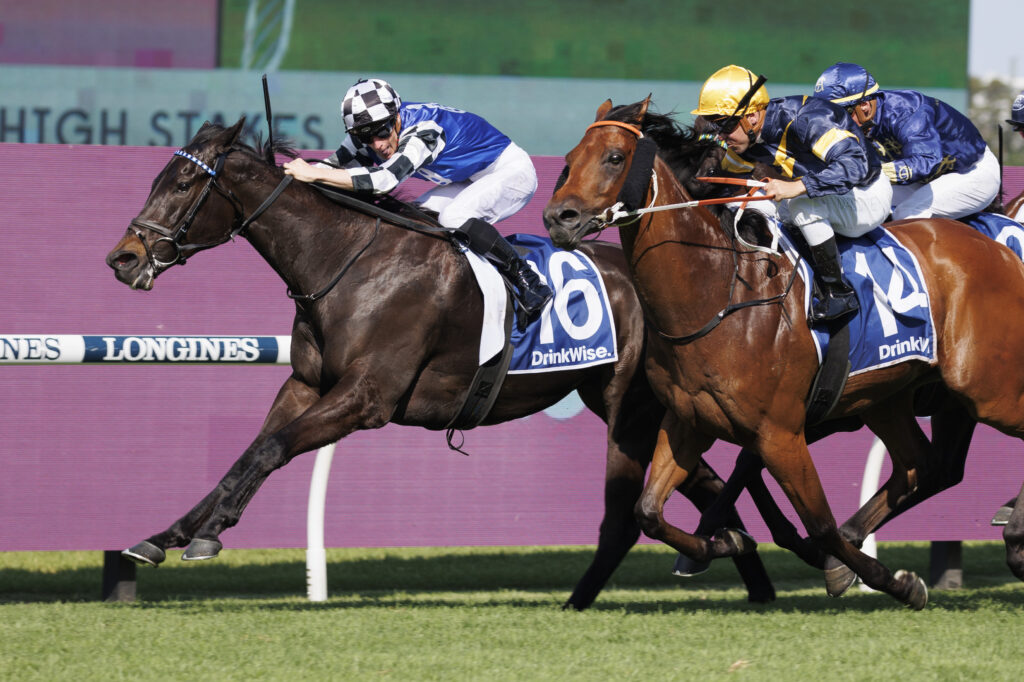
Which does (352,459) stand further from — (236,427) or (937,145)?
(937,145)

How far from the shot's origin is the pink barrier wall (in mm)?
5328

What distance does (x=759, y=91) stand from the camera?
14.6ft

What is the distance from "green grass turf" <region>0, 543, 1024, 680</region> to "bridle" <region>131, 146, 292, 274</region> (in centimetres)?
120

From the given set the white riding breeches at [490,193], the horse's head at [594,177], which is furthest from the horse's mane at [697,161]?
the white riding breeches at [490,193]

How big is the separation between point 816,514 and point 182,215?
2316 mm

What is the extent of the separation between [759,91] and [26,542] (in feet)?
10.5

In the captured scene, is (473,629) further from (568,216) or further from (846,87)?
(846,87)

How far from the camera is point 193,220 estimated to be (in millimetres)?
4645

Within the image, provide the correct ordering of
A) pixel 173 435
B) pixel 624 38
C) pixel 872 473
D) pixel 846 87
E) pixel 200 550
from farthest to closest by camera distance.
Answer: pixel 624 38
pixel 872 473
pixel 173 435
pixel 846 87
pixel 200 550

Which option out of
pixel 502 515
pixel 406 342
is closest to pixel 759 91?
pixel 406 342

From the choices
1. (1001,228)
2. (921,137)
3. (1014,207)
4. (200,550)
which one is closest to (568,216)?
(200,550)

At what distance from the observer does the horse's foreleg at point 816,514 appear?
441cm

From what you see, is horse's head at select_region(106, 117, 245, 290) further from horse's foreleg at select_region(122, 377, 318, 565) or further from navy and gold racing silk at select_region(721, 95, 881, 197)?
navy and gold racing silk at select_region(721, 95, 881, 197)

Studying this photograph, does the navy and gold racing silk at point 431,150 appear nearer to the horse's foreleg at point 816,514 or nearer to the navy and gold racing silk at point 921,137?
the navy and gold racing silk at point 921,137
